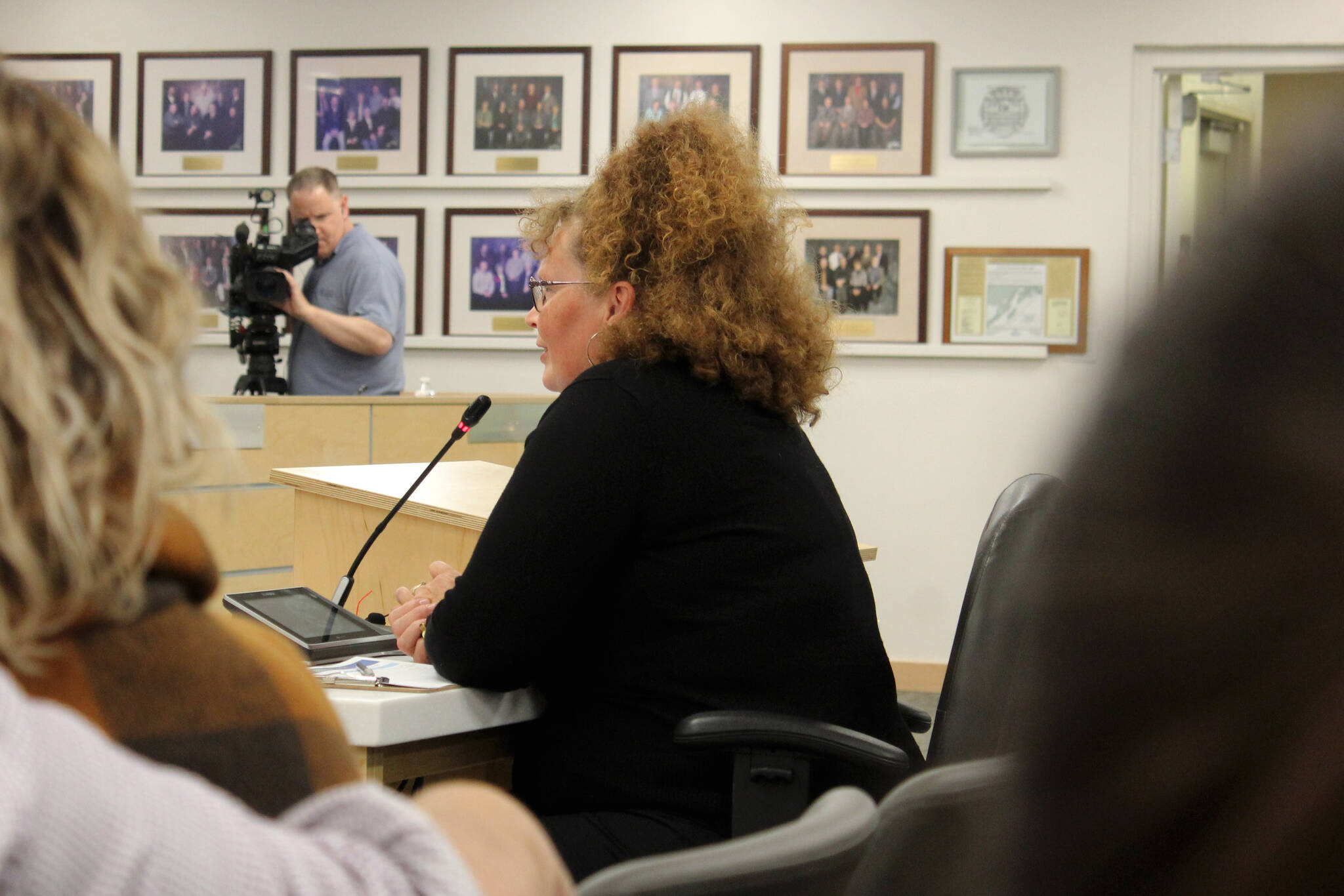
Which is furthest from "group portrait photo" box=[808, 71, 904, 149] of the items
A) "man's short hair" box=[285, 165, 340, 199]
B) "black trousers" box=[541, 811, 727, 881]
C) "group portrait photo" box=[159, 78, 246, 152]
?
"black trousers" box=[541, 811, 727, 881]

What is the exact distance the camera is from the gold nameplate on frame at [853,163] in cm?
458

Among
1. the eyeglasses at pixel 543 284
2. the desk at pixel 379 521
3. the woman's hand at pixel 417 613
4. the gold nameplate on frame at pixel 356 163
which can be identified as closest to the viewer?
the woman's hand at pixel 417 613

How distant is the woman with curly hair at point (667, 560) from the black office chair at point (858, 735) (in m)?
0.05

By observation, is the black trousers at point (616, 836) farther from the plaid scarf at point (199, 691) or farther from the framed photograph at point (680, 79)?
the framed photograph at point (680, 79)

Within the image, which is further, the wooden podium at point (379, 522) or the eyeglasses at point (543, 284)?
the wooden podium at point (379, 522)

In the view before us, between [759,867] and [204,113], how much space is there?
4.99 metres

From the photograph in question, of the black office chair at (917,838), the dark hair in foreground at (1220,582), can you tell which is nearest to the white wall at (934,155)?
the black office chair at (917,838)

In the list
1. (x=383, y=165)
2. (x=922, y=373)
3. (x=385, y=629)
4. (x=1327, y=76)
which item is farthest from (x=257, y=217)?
(x=1327, y=76)

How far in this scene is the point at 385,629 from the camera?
1.63 metres

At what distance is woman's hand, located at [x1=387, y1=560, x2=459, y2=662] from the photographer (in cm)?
151

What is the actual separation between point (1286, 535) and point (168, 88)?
546 centimetres

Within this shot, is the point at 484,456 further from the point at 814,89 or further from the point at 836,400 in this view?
the point at 814,89

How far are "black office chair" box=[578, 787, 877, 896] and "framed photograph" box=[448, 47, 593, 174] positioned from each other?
4273 millimetres

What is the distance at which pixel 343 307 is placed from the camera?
Result: 4309 millimetres
